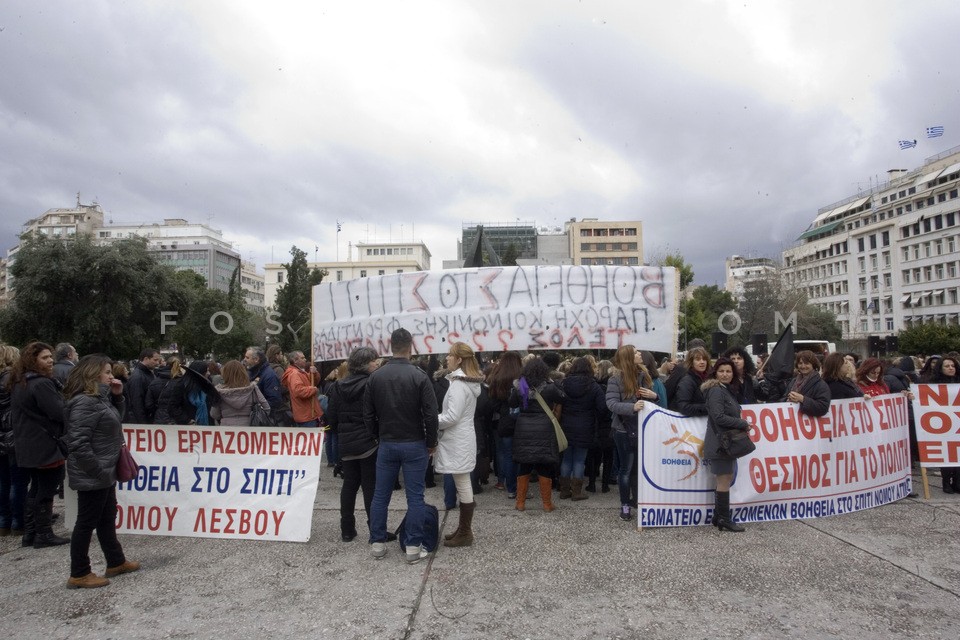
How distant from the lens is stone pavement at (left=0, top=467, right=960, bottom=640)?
3803 mm

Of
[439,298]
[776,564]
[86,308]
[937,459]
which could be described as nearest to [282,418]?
[439,298]

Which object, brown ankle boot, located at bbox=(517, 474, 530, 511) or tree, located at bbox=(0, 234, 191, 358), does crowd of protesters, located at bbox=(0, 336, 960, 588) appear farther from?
tree, located at bbox=(0, 234, 191, 358)

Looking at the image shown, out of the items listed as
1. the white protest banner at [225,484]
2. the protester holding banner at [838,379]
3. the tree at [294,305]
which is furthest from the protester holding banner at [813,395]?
the tree at [294,305]

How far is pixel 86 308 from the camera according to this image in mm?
25406

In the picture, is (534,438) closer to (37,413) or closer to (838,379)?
(838,379)

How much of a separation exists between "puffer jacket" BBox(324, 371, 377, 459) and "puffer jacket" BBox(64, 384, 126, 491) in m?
1.76

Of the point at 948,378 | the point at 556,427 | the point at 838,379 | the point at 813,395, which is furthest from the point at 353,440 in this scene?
the point at 948,378

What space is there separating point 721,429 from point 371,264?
131 metres

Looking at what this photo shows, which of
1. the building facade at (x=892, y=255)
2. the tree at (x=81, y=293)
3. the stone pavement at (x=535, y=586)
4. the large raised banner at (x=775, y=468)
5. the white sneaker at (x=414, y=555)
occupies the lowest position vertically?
the stone pavement at (x=535, y=586)

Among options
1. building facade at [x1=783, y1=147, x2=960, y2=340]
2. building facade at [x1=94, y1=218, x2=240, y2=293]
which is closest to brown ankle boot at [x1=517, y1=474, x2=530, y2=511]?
building facade at [x1=783, y1=147, x2=960, y2=340]

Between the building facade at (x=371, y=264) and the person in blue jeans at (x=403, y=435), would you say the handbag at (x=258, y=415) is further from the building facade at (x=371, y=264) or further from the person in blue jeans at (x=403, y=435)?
the building facade at (x=371, y=264)

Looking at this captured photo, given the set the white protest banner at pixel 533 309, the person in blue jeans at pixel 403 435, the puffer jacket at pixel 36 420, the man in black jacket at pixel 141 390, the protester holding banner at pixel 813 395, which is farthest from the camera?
the man in black jacket at pixel 141 390

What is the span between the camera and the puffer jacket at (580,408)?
6.78 m

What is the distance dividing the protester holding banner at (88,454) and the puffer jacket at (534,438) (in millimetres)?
3678
